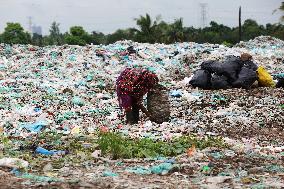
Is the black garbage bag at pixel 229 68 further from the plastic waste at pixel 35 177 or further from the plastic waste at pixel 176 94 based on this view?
the plastic waste at pixel 35 177

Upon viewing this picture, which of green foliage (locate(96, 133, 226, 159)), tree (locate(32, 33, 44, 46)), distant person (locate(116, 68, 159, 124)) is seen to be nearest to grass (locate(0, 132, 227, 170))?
green foliage (locate(96, 133, 226, 159))

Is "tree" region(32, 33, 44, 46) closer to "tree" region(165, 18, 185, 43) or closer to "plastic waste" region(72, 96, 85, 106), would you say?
"tree" region(165, 18, 185, 43)

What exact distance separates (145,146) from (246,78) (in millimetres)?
6656

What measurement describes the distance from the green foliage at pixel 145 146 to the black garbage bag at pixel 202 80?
6152 mm

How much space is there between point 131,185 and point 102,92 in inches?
356

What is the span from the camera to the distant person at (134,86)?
28.5 ft

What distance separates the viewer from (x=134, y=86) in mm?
8680

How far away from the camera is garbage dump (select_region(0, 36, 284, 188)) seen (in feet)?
16.9

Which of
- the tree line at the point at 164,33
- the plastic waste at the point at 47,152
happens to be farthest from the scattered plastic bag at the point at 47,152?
the tree line at the point at 164,33

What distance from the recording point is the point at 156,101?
8.94m

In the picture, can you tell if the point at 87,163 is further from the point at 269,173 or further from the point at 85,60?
the point at 85,60

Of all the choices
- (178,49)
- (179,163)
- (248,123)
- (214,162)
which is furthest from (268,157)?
(178,49)

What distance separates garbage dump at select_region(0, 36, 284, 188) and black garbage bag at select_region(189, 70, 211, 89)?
1.0 inches

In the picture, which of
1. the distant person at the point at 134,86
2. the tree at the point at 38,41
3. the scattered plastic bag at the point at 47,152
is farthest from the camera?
the tree at the point at 38,41
